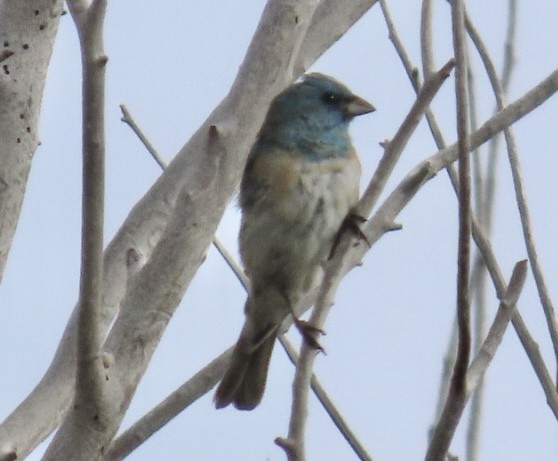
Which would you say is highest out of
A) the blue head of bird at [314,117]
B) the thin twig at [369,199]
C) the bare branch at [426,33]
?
the blue head of bird at [314,117]

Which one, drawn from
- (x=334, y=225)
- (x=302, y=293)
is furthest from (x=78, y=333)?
(x=302, y=293)

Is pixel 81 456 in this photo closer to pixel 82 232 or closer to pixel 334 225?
pixel 82 232

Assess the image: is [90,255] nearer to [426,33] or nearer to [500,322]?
[500,322]

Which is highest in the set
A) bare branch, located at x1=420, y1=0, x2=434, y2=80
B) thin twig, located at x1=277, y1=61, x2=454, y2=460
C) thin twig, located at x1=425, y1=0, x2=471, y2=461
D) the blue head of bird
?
the blue head of bird

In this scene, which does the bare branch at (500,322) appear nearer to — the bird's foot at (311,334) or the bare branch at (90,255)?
the bird's foot at (311,334)

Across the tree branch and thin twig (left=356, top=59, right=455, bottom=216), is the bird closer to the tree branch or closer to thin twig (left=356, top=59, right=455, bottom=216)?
the tree branch

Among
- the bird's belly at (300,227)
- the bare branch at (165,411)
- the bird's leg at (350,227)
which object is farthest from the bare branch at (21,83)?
the bird's belly at (300,227)

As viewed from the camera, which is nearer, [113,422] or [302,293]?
[113,422]

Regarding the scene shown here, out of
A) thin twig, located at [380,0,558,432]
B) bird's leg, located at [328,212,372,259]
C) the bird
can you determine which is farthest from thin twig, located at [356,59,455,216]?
the bird
